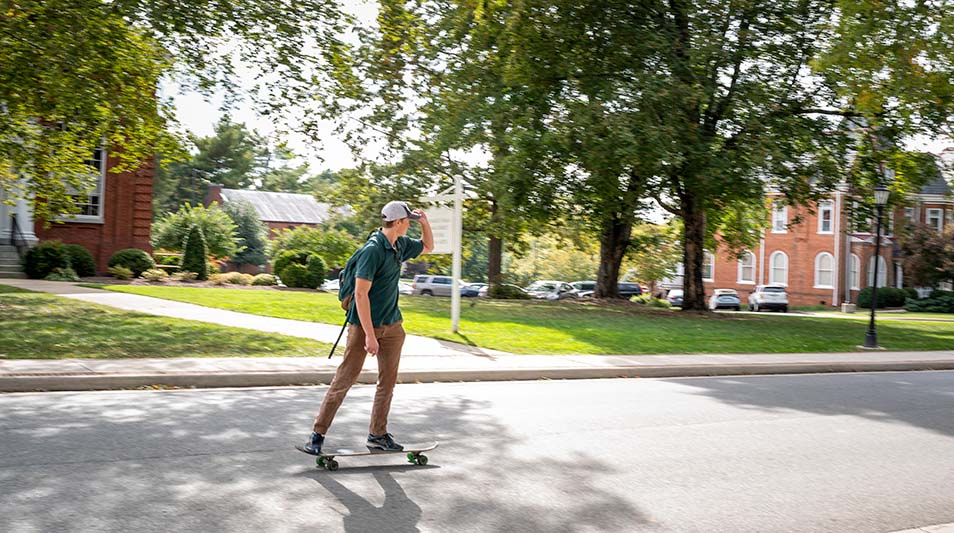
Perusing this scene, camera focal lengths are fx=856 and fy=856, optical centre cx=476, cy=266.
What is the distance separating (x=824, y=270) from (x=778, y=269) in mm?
3647

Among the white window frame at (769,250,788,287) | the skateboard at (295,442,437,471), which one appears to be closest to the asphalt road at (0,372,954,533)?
the skateboard at (295,442,437,471)

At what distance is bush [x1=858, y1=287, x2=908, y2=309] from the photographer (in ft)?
180

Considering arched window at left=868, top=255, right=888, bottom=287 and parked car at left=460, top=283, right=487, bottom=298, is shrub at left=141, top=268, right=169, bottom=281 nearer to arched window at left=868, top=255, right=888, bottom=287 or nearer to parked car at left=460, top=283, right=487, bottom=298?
parked car at left=460, top=283, right=487, bottom=298

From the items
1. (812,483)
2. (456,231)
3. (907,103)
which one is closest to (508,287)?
(907,103)

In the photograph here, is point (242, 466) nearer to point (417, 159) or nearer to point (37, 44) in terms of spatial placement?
point (37, 44)

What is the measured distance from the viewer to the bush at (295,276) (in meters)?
32.4

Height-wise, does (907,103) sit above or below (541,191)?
above

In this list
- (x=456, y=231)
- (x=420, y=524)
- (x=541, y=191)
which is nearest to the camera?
(x=420, y=524)

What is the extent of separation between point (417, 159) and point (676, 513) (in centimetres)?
3128

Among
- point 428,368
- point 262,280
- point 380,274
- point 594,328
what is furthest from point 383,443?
point 262,280

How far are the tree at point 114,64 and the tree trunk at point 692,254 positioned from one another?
15.5 meters

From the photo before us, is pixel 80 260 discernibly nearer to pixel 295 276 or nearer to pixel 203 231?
pixel 295 276

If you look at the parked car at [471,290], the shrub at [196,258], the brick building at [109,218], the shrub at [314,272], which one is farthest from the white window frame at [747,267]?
the brick building at [109,218]

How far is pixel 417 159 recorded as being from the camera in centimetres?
3612
